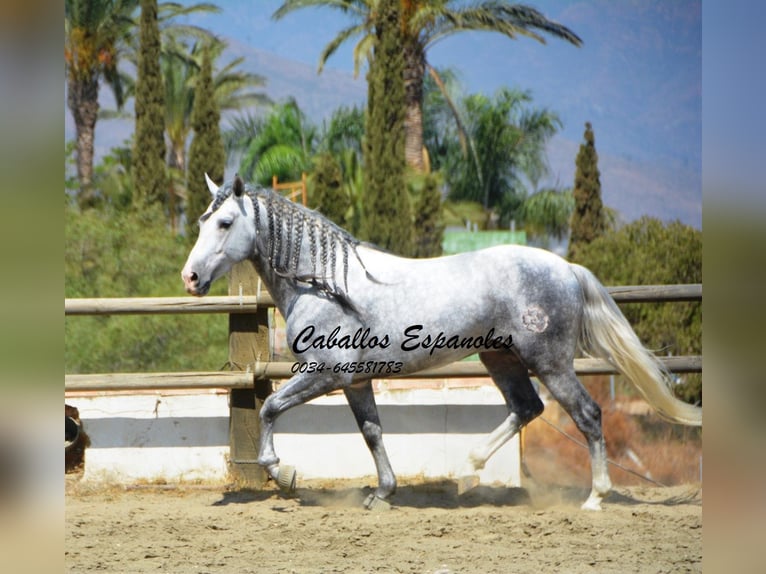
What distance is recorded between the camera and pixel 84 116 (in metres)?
18.8

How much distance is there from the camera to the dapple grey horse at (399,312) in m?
4.28

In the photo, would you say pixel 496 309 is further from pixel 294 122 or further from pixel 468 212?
pixel 294 122

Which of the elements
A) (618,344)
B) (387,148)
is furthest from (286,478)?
(387,148)

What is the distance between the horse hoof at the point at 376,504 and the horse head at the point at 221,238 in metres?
1.32

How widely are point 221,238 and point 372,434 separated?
1211 millimetres

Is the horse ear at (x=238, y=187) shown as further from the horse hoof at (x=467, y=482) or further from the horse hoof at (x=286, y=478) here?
the horse hoof at (x=467, y=482)

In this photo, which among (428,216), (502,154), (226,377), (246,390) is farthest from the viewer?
(502,154)

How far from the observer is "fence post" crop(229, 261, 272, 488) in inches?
197

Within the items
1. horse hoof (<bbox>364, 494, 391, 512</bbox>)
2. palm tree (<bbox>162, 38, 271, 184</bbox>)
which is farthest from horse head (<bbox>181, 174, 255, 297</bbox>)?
palm tree (<bbox>162, 38, 271, 184</bbox>)

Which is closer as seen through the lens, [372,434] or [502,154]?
[372,434]

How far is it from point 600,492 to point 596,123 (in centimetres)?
1224

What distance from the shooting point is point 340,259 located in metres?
4.41

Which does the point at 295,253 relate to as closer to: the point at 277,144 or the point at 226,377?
the point at 226,377
